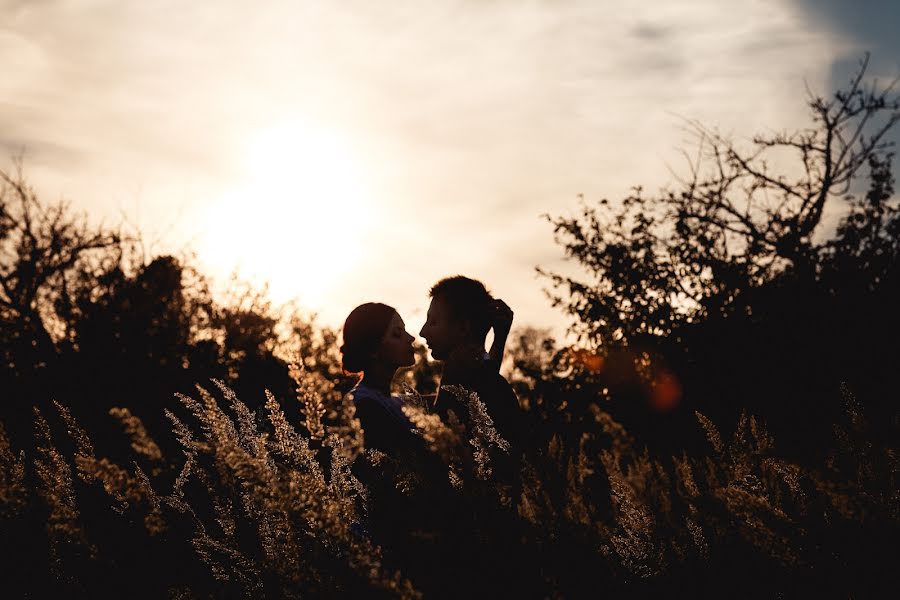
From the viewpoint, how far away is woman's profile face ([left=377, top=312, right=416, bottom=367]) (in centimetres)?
405

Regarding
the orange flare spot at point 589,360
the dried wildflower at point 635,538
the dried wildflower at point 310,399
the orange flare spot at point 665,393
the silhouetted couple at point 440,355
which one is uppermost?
the orange flare spot at point 589,360

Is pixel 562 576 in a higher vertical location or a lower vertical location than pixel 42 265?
lower

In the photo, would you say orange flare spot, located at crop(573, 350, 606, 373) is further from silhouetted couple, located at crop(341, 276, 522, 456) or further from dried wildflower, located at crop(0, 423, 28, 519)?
dried wildflower, located at crop(0, 423, 28, 519)

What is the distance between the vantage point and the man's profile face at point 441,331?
3.67m

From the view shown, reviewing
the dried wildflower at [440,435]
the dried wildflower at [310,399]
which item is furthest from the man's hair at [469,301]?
the dried wildflower at [440,435]

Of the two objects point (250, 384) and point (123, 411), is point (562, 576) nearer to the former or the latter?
point (123, 411)

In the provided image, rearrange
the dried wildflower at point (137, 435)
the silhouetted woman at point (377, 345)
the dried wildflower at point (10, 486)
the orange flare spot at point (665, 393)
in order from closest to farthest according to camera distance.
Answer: the dried wildflower at point (137, 435) → the dried wildflower at point (10, 486) → the silhouetted woman at point (377, 345) → the orange flare spot at point (665, 393)

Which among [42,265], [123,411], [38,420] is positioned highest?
[42,265]

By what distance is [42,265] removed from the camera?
24.6 metres

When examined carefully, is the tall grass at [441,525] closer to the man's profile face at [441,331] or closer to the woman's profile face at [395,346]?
the man's profile face at [441,331]

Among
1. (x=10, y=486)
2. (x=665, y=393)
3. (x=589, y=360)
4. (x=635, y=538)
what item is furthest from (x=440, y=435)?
(x=589, y=360)

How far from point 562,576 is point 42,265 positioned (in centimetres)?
2695

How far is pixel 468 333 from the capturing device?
372cm

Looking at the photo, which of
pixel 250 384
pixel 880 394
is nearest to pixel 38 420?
pixel 880 394
